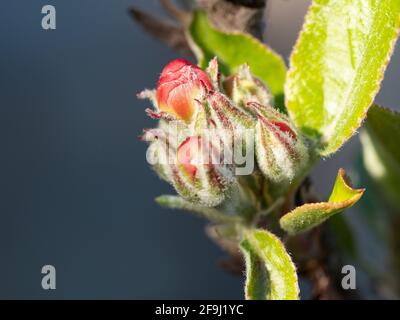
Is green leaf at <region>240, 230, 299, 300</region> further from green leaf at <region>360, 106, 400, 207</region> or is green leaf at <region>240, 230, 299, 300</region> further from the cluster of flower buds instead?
green leaf at <region>360, 106, 400, 207</region>

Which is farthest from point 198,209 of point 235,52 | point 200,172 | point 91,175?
point 91,175

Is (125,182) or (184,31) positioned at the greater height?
(125,182)

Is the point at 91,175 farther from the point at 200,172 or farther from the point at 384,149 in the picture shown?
the point at 200,172

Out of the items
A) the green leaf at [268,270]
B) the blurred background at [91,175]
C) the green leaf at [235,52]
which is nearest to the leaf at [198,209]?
the green leaf at [268,270]

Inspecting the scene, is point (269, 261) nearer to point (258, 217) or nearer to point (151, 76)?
point (258, 217)

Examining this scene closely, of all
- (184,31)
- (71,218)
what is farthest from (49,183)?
(184,31)

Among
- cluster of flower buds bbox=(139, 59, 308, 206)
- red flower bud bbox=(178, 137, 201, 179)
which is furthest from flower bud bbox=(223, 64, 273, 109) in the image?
red flower bud bbox=(178, 137, 201, 179)
